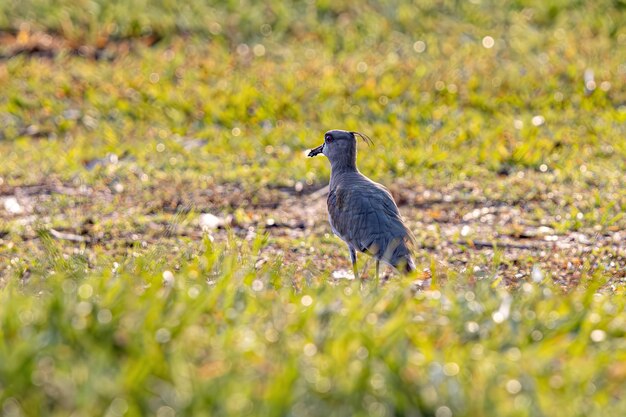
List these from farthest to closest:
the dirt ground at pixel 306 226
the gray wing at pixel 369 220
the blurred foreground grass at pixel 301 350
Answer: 1. the dirt ground at pixel 306 226
2. the gray wing at pixel 369 220
3. the blurred foreground grass at pixel 301 350

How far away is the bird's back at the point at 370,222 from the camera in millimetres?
5859

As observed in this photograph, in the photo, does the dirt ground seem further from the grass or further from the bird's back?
the bird's back

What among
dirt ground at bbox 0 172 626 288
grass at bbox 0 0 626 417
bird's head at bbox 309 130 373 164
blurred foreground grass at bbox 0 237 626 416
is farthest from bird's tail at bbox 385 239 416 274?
bird's head at bbox 309 130 373 164

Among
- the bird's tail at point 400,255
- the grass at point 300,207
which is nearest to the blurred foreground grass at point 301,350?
the grass at point 300,207

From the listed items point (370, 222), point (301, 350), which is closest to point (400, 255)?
point (370, 222)

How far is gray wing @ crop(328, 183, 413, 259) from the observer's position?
5.96 metres

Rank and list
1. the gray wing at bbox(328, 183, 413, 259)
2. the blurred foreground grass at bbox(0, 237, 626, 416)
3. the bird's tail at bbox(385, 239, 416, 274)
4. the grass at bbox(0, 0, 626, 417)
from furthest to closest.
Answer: the gray wing at bbox(328, 183, 413, 259)
the bird's tail at bbox(385, 239, 416, 274)
the grass at bbox(0, 0, 626, 417)
the blurred foreground grass at bbox(0, 237, 626, 416)

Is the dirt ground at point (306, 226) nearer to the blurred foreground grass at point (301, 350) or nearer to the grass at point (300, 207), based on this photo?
the grass at point (300, 207)

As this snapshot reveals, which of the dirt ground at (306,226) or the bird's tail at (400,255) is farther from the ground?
the bird's tail at (400,255)

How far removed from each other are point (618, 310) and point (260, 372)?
70.8 inches

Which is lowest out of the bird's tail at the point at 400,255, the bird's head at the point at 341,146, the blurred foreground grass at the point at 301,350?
the bird's head at the point at 341,146

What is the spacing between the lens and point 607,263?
685 centimetres

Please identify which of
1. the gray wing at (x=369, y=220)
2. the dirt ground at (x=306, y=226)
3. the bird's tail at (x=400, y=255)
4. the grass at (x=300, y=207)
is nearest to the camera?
the grass at (x=300, y=207)

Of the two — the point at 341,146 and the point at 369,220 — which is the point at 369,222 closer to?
the point at 369,220
